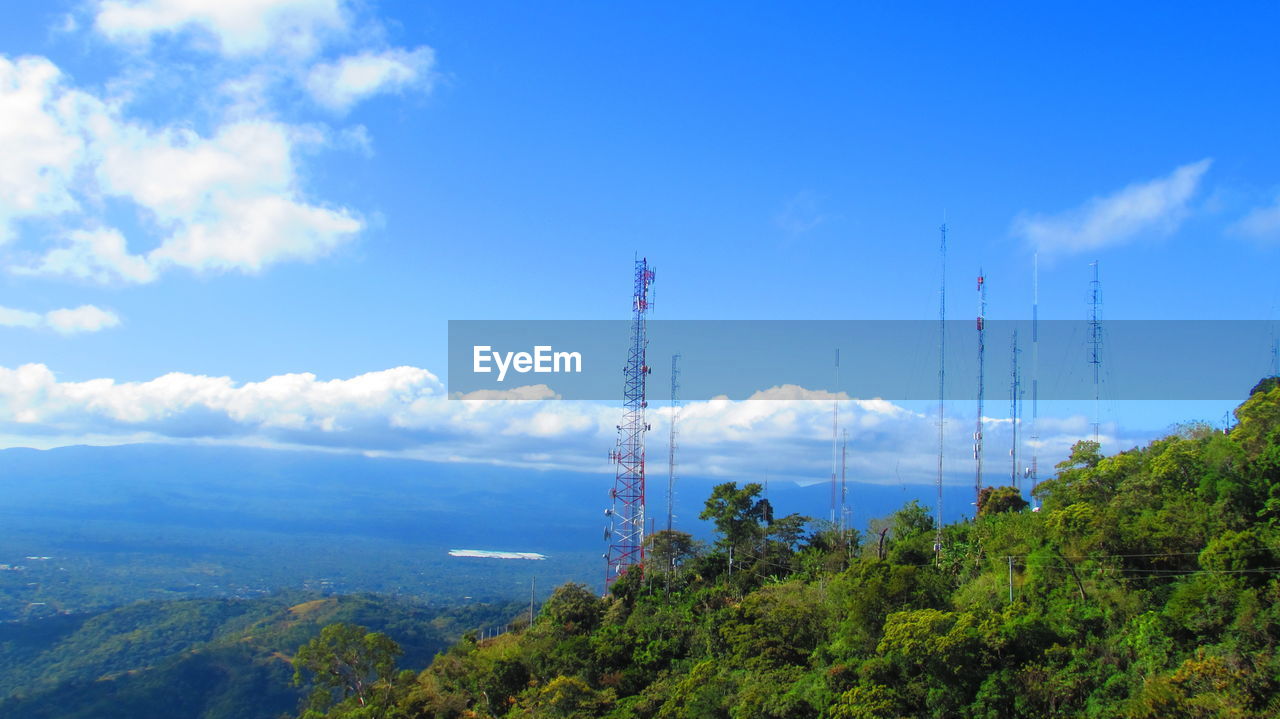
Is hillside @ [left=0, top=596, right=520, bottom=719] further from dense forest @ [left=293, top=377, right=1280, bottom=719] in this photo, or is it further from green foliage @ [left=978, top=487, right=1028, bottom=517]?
green foliage @ [left=978, top=487, right=1028, bottom=517]

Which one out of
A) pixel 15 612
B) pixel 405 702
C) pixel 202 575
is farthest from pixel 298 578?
pixel 405 702

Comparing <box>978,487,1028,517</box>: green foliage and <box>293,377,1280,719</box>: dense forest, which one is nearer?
<box>293,377,1280,719</box>: dense forest

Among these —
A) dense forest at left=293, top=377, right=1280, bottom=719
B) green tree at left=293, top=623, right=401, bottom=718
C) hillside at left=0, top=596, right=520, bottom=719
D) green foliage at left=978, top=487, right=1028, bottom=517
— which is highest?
green foliage at left=978, top=487, right=1028, bottom=517

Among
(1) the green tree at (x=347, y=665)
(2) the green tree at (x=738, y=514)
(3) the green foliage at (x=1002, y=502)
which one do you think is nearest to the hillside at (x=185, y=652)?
(1) the green tree at (x=347, y=665)

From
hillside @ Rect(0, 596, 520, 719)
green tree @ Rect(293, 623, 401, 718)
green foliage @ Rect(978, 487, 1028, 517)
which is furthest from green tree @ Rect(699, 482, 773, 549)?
hillside @ Rect(0, 596, 520, 719)

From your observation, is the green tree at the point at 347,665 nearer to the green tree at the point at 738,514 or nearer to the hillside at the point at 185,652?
the green tree at the point at 738,514

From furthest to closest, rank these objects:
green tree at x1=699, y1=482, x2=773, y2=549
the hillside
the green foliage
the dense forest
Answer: the hillside → green tree at x1=699, y1=482, x2=773, y2=549 → the green foliage → the dense forest

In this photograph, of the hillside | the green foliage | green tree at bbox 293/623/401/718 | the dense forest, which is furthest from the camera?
the hillside
